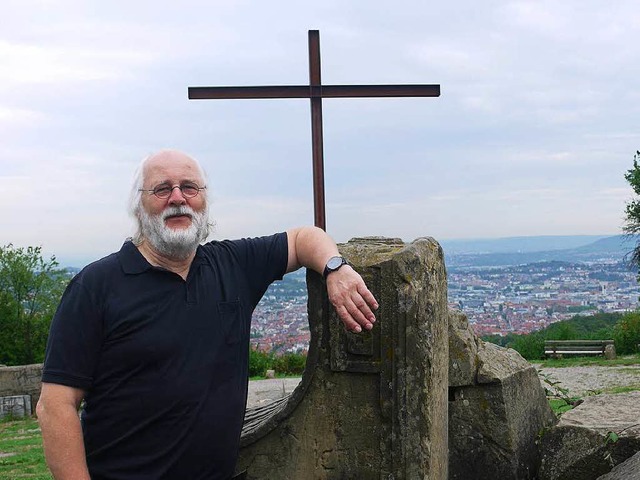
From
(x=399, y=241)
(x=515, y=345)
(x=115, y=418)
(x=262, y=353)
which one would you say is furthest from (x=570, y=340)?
(x=115, y=418)

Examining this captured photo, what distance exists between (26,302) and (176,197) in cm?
2912

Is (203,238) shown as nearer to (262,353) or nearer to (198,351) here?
(198,351)

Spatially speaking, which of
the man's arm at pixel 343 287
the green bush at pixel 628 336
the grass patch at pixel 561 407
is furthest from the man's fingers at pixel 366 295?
the green bush at pixel 628 336

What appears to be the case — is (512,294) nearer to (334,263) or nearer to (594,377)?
(594,377)

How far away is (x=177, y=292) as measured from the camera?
10.4 ft

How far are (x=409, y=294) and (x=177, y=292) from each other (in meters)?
1.17

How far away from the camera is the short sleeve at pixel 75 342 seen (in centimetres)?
296

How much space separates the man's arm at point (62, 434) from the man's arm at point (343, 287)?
1193mm

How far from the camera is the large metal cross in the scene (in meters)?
5.86

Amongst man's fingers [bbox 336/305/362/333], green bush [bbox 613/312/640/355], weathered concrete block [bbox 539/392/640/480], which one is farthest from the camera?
green bush [bbox 613/312/640/355]

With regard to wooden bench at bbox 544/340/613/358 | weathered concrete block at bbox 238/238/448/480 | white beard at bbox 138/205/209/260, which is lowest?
wooden bench at bbox 544/340/613/358

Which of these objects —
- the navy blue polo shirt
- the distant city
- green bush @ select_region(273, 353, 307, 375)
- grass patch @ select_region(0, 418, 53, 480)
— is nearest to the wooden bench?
the distant city

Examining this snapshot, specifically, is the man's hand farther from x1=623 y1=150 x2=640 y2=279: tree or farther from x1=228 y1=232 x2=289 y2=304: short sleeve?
x1=623 y1=150 x2=640 y2=279: tree

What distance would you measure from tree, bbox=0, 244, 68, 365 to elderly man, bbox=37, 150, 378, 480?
26.7m
